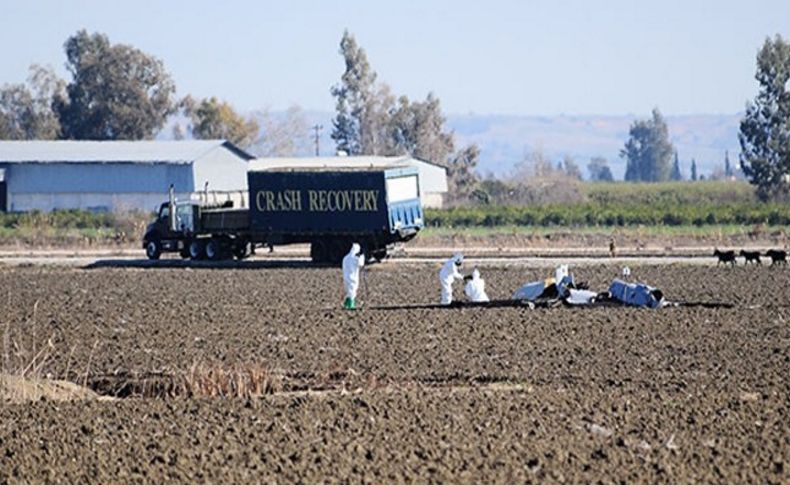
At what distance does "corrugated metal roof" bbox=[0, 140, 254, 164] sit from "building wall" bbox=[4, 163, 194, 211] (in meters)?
0.35

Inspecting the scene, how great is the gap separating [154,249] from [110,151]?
143ft

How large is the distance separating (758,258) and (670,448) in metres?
30.1

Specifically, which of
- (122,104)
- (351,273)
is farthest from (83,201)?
(351,273)

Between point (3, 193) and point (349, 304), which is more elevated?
point (3, 193)

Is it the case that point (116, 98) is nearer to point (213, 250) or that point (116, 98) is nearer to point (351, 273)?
point (213, 250)

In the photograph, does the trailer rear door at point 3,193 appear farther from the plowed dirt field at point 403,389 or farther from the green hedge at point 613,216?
the plowed dirt field at point 403,389

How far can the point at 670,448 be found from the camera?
64.5ft

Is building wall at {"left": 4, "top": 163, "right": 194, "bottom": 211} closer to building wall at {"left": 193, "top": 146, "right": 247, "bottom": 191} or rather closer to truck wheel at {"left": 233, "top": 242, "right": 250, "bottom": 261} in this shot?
building wall at {"left": 193, "top": 146, "right": 247, "bottom": 191}

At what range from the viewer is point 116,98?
127 m

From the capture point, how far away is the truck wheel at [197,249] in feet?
189

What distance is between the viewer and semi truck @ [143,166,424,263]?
53.8m

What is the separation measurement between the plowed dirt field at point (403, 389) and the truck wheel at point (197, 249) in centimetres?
1535

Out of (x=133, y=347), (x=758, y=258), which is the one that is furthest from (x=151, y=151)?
(x=133, y=347)

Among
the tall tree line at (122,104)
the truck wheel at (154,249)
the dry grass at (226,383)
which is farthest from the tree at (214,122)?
the dry grass at (226,383)
